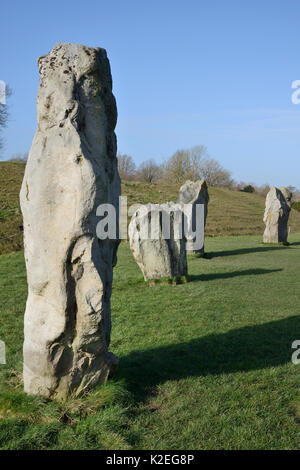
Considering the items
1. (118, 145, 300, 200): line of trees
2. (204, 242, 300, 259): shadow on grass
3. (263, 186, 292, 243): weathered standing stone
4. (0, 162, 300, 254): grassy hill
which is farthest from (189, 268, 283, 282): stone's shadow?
(118, 145, 300, 200): line of trees

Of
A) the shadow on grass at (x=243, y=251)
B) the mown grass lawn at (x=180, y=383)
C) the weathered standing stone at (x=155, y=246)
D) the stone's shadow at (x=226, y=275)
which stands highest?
the weathered standing stone at (x=155, y=246)

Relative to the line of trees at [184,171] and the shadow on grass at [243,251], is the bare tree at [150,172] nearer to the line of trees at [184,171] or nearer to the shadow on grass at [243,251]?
the line of trees at [184,171]

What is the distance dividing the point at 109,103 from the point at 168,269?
24.5 ft

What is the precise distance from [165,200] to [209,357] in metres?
34.5

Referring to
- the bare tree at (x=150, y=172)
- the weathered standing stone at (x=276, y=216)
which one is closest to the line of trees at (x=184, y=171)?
the bare tree at (x=150, y=172)

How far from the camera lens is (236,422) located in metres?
3.99

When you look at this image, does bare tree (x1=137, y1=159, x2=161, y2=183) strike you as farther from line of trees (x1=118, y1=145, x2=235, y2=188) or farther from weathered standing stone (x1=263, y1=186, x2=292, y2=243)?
weathered standing stone (x1=263, y1=186, x2=292, y2=243)

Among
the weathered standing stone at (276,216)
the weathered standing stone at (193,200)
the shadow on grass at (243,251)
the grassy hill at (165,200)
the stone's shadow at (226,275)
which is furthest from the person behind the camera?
the weathered standing stone at (276,216)

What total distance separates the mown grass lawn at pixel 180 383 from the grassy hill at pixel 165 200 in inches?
435

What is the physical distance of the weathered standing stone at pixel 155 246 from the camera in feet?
37.6

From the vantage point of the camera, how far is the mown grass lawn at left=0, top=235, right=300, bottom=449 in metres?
3.68
